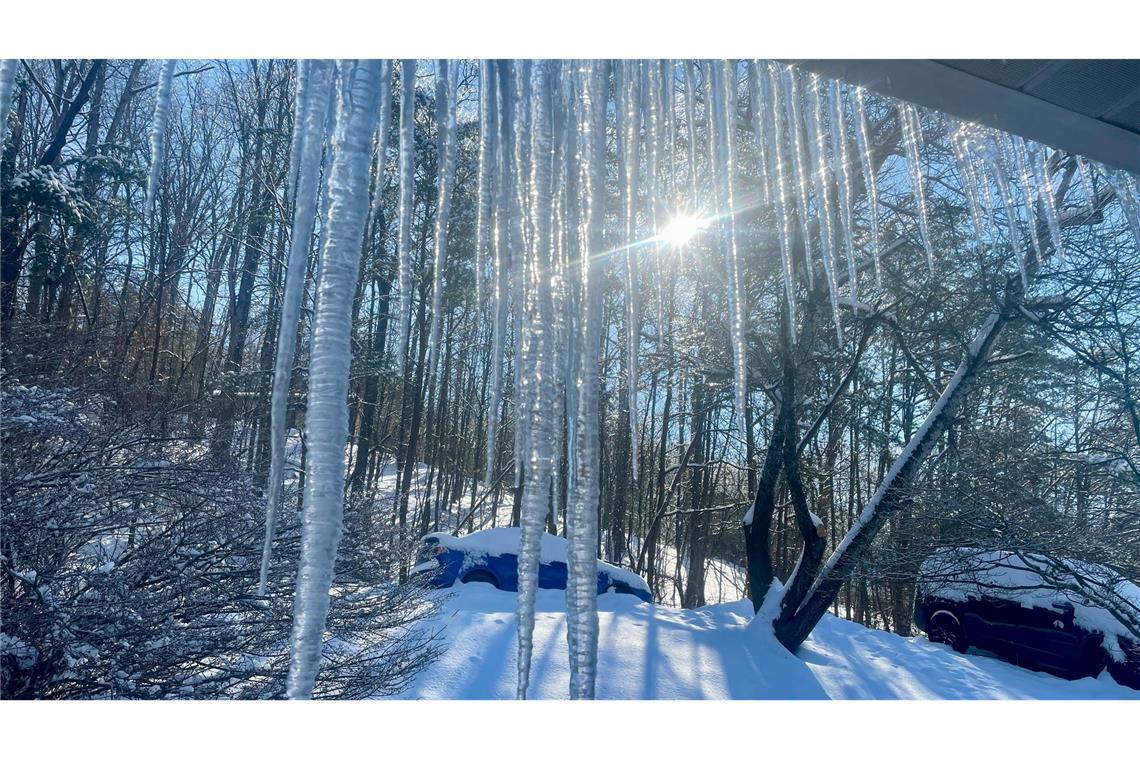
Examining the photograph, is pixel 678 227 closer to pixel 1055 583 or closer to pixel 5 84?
pixel 5 84

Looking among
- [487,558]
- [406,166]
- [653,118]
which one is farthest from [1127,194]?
[487,558]

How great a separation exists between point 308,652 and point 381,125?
26.3 inches

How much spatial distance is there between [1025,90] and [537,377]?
1239 millimetres

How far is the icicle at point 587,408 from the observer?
708 millimetres

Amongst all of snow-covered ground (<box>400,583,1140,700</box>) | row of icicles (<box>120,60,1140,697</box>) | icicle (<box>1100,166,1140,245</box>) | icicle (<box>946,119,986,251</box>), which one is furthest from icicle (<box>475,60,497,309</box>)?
snow-covered ground (<box>400,583,1140,700</box>)

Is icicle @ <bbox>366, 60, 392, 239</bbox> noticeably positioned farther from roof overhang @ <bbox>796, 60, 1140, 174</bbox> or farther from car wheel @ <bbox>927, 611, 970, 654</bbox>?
car wheel @ <bbox>927, 611, 970, 654</bbox>

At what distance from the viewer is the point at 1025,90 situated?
1285 mm

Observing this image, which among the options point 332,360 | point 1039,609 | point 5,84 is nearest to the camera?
point 332,360

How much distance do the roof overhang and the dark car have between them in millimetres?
2491

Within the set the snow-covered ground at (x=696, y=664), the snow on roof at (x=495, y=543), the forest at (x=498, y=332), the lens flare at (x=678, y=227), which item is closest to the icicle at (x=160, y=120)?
the forest at (x=498, y=332)

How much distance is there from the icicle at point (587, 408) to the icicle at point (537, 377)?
40 mm

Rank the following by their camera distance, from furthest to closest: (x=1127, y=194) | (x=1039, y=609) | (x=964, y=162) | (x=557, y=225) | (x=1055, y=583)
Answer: (x=1039, y=609)
(x=1055, y=583)
(x=1127, y=194)
(x=964, y=162)
(x=557, y=225)
